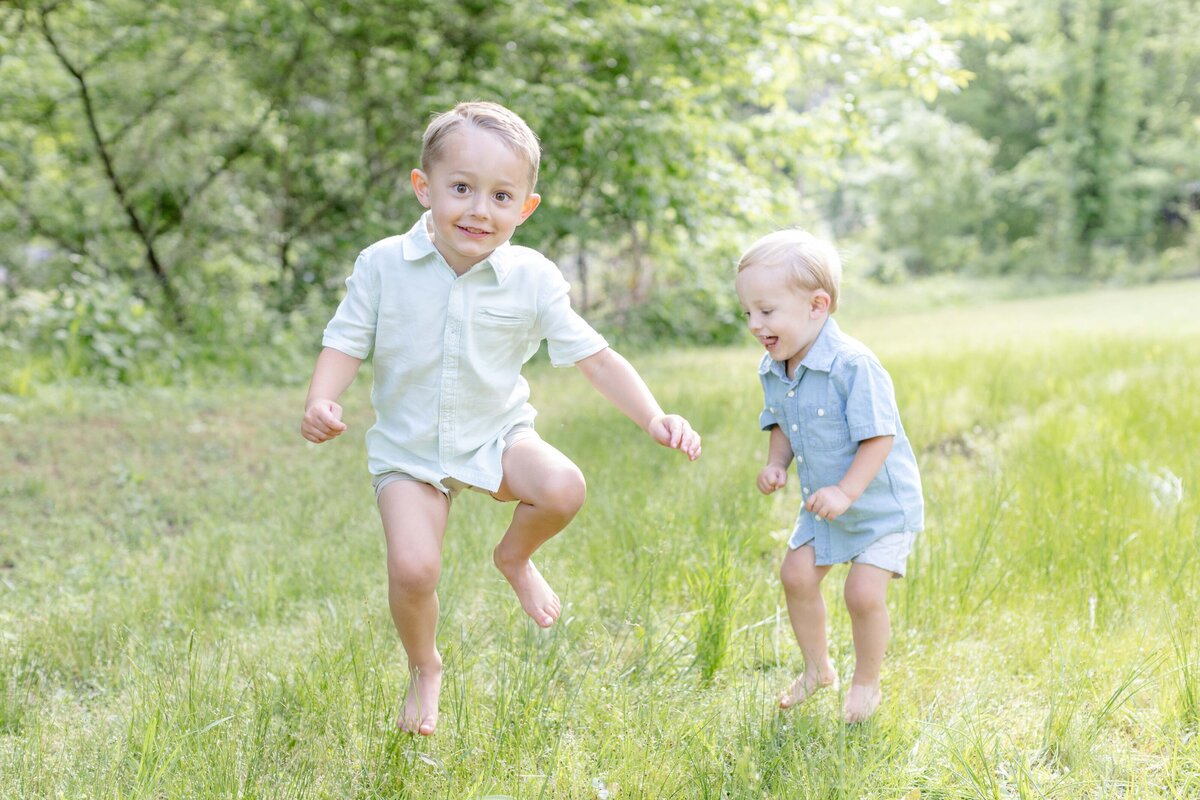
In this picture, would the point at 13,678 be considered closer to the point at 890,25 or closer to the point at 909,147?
the point at 890,25

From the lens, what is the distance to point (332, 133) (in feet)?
35.3

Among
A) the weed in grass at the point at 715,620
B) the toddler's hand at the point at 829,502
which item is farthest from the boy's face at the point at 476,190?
the weed in grass at the point at 715,620

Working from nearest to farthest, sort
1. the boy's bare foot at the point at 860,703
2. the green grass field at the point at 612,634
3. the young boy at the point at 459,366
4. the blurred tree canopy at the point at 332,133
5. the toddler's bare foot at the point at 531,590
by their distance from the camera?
the green grass field at the point at 612,634 → the young boy at the point at 459,366 → the boy's bare foot at the point at 860,703 → the toddler's bare foot at the point at 531,590 → the blurred tree canopy at the point at 332,133

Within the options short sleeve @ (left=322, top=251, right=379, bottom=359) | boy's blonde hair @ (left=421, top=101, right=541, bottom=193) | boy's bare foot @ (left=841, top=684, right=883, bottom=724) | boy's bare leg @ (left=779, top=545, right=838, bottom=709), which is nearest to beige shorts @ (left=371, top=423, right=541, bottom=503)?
short sleeve @ (left=322, top=251, right=379, bottom=359)

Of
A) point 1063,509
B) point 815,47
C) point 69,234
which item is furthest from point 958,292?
point 1063,509

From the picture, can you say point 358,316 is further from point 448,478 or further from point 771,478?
point 771,478

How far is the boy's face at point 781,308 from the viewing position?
9.09ft

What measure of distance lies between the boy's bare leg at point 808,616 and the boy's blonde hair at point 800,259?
72 cm

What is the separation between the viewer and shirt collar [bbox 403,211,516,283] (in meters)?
2.77

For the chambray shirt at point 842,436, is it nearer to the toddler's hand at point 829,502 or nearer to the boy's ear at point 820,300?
the boy's ear at point 820,300

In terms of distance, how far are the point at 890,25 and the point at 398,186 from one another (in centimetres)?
516

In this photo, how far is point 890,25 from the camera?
901 cm

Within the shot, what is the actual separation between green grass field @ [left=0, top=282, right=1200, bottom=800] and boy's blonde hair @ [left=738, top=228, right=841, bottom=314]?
0.91 meters

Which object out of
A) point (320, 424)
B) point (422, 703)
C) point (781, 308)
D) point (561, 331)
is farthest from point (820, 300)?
point (422, 703)
